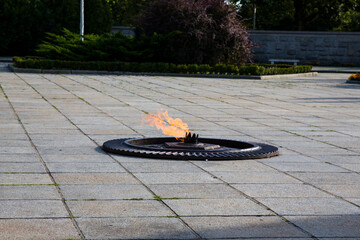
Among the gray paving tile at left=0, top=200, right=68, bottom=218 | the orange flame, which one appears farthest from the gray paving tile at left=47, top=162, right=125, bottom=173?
the orange flame

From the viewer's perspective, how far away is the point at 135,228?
14.8ft

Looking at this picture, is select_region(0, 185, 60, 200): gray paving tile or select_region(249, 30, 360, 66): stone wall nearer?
select_region(0, 185, 60, 200): gray paving tile

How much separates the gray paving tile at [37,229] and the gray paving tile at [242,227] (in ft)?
2.99

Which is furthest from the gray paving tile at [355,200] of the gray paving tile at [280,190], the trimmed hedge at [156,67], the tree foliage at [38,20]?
the tree foliage at [38,20]

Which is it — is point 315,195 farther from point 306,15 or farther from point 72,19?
point 306,15

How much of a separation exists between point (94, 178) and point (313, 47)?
3631 centimetres

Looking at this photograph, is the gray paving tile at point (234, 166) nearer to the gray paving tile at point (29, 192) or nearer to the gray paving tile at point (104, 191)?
the gray paving tile at point (104, 191)

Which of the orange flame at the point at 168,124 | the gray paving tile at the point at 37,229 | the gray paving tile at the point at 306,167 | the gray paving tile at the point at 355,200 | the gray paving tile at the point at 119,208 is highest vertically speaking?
the gray paving tile at the point at 355,200

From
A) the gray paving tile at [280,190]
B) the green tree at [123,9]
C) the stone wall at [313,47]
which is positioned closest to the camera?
the gray paving tile at [280,190]

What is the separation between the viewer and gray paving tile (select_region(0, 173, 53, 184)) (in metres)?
5.95

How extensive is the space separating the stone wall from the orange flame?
2938 centimetres

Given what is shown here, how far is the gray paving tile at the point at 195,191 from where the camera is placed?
5.59 m

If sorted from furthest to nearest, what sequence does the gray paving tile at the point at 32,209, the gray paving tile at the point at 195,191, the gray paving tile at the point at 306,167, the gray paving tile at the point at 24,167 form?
the gray paving tile at the point at 306,167 < the gray paving tile at the point at 24,167 < the gray paving tile at the point at 195,191 < the gray paving tile at the point at 32,209

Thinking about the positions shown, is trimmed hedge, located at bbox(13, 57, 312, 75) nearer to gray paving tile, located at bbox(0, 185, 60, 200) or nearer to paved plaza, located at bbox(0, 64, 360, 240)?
paved plaza, located at bbox(0, 64, 360, 240)
